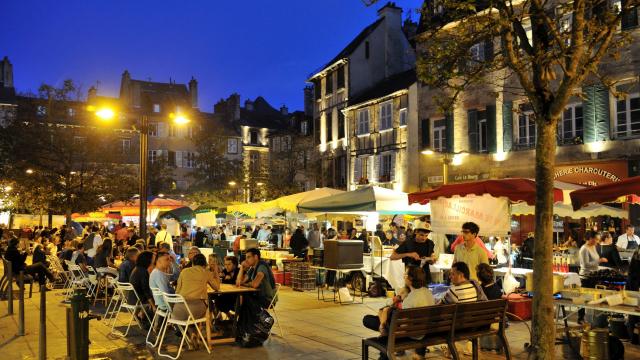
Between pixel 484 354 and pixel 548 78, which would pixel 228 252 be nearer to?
pixel 484 354

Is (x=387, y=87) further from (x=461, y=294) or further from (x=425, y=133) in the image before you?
(x=461, y=294)

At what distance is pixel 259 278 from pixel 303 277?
6523 mm

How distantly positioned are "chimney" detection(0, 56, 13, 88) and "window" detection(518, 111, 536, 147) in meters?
50.4

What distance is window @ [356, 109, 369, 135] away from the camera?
3344 cm

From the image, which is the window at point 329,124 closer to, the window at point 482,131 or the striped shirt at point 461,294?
the window at point 482,131

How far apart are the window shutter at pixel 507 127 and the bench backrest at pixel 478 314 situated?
16804mm

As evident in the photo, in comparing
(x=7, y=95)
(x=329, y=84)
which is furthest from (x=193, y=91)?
(x=329, y=84)

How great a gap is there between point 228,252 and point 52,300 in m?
6.92

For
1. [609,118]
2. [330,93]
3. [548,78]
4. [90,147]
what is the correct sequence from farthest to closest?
[330,93] < [90,147] < [609,118] < [548,78]

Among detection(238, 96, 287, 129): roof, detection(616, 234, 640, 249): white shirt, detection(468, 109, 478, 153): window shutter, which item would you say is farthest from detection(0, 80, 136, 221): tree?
detection(238, 96, 287, 129): roof

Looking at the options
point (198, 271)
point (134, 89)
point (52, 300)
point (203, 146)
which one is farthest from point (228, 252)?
point (134, 89)

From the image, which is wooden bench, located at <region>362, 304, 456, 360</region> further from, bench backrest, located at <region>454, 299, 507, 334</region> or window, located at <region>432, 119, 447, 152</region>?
window, located at <region>432, 119, 447, 152</region>

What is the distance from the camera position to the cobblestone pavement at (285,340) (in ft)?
26.7

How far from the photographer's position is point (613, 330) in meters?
8.70
